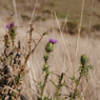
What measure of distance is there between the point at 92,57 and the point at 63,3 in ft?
12.8

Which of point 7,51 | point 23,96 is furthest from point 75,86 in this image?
point 7,51

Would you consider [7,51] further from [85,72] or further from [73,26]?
[73,26]

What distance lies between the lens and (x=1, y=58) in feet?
2.74

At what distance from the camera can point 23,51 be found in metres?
0.87

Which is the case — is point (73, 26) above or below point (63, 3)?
below

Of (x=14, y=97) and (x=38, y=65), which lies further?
(x=38, y=65)

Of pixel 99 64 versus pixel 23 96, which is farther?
pixel 99 64

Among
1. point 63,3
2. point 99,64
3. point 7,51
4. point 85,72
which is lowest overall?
point 99,64

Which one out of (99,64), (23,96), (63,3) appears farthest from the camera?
(63,3)

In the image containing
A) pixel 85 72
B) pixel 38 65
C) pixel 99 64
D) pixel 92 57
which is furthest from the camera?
pixel 92 57

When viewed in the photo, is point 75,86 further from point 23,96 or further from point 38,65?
point 38,65

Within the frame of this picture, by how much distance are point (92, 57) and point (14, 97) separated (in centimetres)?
216

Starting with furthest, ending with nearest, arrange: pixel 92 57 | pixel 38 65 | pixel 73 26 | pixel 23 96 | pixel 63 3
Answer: pixel 63 3 → pixel 73 26 → pixel 92 57 → pixel 38 65 → pixel 23 96

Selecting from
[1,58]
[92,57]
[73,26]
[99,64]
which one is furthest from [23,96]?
[73,26]
